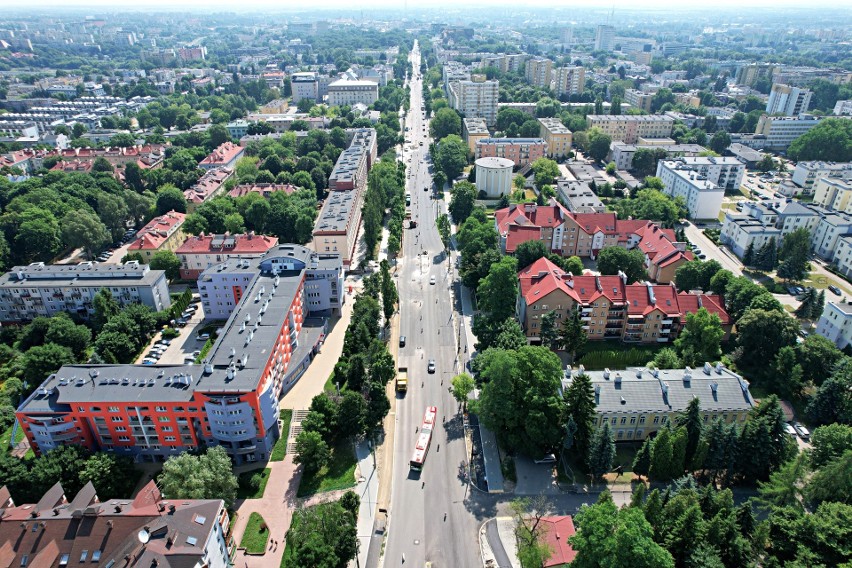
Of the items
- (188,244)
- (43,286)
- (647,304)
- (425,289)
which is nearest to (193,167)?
(188,244)

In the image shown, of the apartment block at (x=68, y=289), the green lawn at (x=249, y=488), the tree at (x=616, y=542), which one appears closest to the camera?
the tree at (x=616, y=542)

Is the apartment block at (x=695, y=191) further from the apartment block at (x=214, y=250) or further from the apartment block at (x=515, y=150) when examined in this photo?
the apartment block at (x=214, y=250)

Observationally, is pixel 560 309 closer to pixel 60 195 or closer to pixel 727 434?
pixel 727 434

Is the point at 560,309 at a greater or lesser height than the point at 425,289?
greater

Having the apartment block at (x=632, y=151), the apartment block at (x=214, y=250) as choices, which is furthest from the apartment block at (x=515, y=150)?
the apartment block at (x=214, y=250)

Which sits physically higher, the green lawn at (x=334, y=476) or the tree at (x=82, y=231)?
the tree at (x=82, y=231)

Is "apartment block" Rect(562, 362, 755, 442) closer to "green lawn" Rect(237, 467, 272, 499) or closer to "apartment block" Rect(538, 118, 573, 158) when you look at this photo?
"green lawn" Rect(237, 467, 272, 499)

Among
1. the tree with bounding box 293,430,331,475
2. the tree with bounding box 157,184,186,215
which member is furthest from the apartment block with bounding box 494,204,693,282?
the tree with bounding box 157,184,186,215
